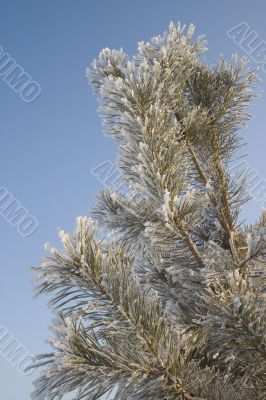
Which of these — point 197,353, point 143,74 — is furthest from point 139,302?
point 143,74

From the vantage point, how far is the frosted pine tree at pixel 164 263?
10.8 feet

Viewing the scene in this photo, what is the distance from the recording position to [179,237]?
4.09 metres

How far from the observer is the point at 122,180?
15.7ft

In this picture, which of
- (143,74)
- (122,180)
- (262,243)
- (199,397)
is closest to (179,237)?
(262,243)

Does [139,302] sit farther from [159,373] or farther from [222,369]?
[222,369]

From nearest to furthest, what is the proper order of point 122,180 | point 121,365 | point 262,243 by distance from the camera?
1. point 121,365
2. point 262,243
3. point 122,180

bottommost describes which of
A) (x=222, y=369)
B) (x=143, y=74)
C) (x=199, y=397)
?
(x=222, y=369)

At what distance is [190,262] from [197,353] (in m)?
0.89

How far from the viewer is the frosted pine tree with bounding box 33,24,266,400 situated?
330 centimetres

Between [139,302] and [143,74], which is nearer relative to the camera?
[139,302]

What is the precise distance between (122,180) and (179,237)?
1.07 meters

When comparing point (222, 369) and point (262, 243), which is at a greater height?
point (262, 243)

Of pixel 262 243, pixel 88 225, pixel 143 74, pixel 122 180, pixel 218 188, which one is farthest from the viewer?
pixel 218 188

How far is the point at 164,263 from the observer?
4559mm
